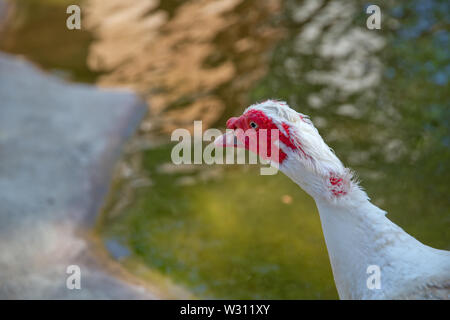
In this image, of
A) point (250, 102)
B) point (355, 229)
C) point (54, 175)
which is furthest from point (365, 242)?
point (250, 102)

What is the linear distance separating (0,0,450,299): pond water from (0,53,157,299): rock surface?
0.23 metres

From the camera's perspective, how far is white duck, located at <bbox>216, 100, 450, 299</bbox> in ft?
8.87

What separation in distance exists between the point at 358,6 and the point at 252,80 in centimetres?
187

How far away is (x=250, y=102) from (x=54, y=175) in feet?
7.04

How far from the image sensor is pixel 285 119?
9.09 feet

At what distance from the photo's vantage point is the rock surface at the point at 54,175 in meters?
4.08

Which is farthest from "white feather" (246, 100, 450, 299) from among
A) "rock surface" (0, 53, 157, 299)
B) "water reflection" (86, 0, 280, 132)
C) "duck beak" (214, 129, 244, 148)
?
"water reflection" (86, 0, 280, 132)

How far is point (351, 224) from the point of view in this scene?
2.75 metres

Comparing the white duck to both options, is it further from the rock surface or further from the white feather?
the rock surface

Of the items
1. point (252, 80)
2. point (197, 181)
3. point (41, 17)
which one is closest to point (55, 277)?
point (197, 181)

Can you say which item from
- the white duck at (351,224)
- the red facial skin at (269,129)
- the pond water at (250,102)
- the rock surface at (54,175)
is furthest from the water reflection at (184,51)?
the white duck at (351,224)
